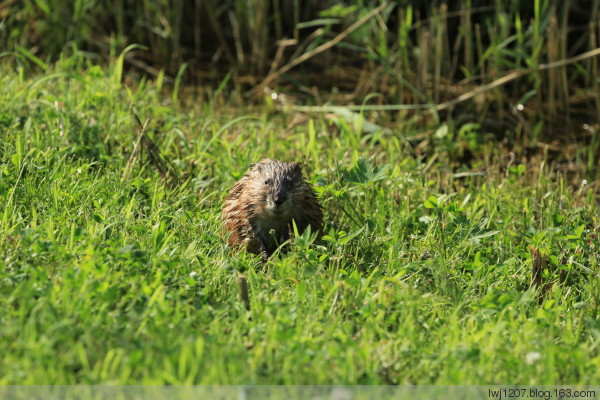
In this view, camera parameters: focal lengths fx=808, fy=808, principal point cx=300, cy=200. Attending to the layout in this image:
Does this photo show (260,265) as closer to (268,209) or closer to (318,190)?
(268,209)

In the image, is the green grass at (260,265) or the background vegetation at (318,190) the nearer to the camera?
the green grass at (260,265)

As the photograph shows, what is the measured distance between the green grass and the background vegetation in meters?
0.01

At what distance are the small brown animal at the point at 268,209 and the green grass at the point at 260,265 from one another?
14 cm

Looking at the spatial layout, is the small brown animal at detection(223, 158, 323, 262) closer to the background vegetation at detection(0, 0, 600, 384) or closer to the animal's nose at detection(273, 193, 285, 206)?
the animal's nose at detection(273, 193, 285, 206)

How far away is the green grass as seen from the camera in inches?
125

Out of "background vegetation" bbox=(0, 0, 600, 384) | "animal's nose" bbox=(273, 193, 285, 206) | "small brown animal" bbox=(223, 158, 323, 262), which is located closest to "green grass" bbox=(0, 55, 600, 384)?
"background vegetation" bbox=(0, 0, 600, 384)

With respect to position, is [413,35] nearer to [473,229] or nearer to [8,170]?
[473,229]

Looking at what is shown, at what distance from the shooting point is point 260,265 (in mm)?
4477

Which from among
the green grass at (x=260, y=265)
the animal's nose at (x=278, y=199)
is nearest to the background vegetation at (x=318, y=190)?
the green grass at (x=260, y=265)

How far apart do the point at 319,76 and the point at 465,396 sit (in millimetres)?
5199

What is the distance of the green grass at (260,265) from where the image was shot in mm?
3178

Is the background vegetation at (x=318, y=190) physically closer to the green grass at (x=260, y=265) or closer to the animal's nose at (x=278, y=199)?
the green grass at (x=260, y=265)

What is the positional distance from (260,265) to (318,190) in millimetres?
641

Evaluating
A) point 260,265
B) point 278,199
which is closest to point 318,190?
point 278,199
